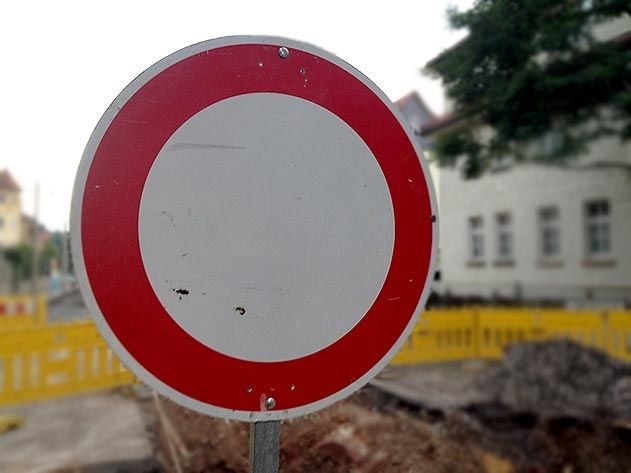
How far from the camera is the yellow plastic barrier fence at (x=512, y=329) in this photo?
283 inches

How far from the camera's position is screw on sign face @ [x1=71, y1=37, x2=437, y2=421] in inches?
41.5

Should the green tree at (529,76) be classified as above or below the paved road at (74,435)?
above

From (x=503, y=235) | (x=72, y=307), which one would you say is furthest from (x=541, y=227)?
(x=72, y=307)

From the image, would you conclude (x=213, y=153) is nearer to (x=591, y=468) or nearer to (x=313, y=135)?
(x=313, y=135)

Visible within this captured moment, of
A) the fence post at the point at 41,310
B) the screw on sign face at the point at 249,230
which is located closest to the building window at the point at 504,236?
the screw on sign face at the point at 249,230

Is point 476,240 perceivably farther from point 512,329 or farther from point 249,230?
point 249,230

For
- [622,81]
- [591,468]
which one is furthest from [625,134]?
[591,468]

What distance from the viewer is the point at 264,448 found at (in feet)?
3.70

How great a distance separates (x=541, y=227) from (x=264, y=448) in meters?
8.17

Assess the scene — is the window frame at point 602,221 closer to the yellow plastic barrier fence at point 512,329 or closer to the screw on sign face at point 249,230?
the yellow plastic barrier fence at point 512,329

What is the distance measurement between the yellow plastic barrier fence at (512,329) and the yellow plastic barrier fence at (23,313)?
11133 mm

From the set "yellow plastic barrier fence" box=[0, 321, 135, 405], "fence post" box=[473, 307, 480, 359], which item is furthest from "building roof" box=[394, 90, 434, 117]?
"fence post" box=[473, 307, 480, 359]

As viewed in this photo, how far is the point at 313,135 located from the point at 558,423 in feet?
11.7

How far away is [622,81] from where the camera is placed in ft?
8.84
